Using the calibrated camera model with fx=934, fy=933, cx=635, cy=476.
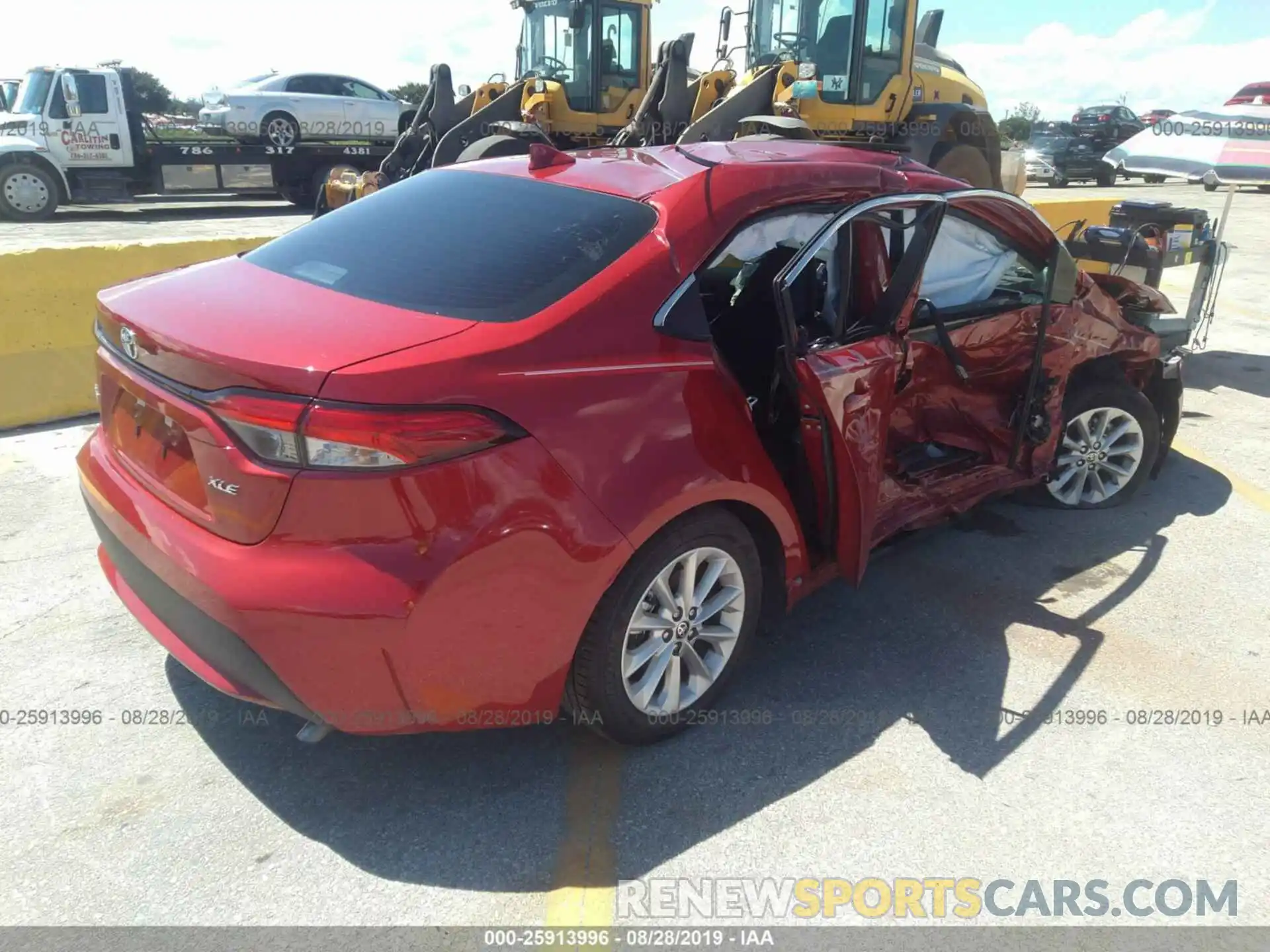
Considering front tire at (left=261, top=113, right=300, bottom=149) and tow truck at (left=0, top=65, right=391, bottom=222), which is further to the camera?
front tire at (left=261, top=113, right=300, bottom=149)

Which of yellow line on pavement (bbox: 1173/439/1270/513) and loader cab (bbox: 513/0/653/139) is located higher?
loader cab (bbox: 513/0/653/139)

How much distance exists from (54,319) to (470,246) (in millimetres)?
4026

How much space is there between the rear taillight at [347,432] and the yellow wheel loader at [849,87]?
346 inches

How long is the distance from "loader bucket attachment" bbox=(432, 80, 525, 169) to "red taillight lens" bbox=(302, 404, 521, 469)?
10.2 metres

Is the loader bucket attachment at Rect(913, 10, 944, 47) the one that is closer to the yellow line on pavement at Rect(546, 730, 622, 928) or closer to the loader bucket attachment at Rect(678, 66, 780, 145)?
the loader bucket attachment at Rect(678, 66, 780, 145)

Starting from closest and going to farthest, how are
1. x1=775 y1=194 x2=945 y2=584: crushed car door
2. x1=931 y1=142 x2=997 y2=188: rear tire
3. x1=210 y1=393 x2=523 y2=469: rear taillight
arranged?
1. x1=210 y1=393 x2=523 y2=469: rear taillight
2. x1=775 y1=194 x2=945 y2=584: crushed car door
3. x1=931 y1=142 x2=997 y2=188: rear tire

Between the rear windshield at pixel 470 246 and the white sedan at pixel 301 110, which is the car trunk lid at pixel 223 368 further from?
the white sedan at pixel 301 110

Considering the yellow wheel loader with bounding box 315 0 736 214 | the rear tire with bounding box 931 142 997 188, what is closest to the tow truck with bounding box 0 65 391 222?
the yellow wheel loader with bounding box 315 0 736 214

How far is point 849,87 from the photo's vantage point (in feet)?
35.7

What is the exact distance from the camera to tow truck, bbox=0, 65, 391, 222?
50.7ft

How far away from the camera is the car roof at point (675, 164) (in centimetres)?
298

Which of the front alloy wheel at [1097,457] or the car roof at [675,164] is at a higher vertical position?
the car roof at [675,164]

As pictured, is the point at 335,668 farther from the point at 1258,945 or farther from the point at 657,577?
the point at 1258,945

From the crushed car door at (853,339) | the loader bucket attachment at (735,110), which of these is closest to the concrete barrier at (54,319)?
the crushed car door at (853,339)
